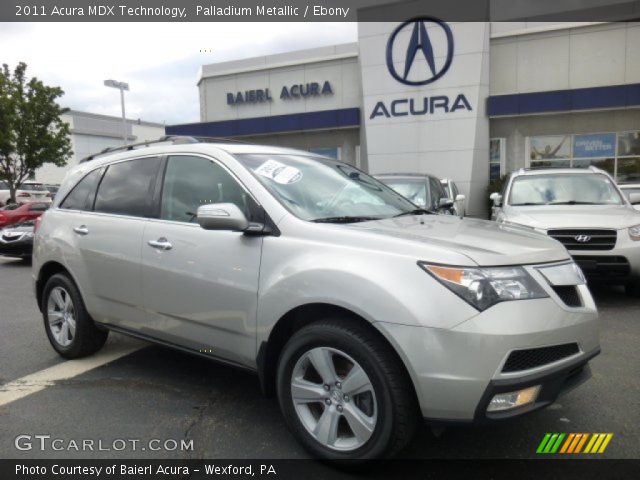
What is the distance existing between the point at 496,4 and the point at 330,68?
6249 mm

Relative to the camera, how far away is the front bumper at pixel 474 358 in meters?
2.29

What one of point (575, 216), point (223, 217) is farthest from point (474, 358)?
point (575, 216)

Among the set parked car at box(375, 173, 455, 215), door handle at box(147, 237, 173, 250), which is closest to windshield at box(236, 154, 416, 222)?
door handle at box(147, 237, 173, 250)

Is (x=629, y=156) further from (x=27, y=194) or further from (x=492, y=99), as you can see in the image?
(x=27, y=194)

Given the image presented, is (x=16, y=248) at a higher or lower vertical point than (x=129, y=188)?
lower

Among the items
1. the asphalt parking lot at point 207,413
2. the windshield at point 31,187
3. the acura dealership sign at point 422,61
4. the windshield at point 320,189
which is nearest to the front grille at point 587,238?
the asphalt parking lot at point 207,413

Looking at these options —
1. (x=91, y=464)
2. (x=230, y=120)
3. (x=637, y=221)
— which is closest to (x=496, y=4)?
(x=230, y=120)

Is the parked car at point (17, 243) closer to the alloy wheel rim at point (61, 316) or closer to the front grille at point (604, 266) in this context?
the alloy wheel rim at point (61, 316)

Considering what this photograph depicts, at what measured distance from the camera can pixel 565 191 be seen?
7246mm

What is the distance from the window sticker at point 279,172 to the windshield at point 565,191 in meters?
4.77

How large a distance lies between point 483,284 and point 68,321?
3.66 meters

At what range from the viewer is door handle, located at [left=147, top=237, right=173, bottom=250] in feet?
11.2

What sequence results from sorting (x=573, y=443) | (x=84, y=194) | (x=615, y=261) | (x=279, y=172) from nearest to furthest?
(x=573, y=443) < (x=279, y=172) < (x=84, y=194) < (x=615, y=261)

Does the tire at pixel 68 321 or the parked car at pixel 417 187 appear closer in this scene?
the tire at pixel 68 321
